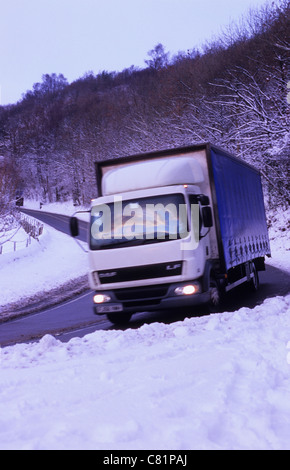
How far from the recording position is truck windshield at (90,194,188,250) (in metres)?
9.78

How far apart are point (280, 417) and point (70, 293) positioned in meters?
14.7

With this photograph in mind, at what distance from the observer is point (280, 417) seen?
4012mm

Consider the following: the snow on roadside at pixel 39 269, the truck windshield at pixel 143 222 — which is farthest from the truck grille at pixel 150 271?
the snow on roadside at pixel 39 269

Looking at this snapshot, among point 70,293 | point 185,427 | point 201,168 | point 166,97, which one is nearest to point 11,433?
point 185,427

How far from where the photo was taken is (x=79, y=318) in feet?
41.1

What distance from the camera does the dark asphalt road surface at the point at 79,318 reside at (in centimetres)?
1062

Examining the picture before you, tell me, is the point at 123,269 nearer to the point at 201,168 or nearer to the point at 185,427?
the point at 201,168

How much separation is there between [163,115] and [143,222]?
41534 millimetres

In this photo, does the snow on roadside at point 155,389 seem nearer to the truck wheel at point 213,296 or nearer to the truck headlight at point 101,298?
the truck headlight at point 101,298

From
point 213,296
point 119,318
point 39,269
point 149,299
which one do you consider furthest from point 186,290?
point 39,269

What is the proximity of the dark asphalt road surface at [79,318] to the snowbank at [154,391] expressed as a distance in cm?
286

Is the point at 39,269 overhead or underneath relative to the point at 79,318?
underneath

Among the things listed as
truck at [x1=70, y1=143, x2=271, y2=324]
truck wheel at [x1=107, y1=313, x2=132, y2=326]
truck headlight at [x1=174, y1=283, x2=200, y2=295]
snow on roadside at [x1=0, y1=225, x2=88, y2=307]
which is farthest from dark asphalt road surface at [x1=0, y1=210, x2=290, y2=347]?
snow on roadside at [x1=0, y1=225, x2=88, y2=307]

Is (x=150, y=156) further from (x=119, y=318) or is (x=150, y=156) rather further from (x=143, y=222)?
(x=119, y=318)
